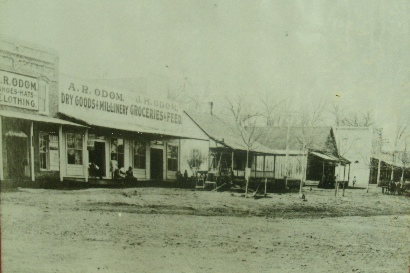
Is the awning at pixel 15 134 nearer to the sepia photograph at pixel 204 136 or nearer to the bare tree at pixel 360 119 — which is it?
the sepia photograph at pixel 204 136

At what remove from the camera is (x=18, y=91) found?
3.36 m

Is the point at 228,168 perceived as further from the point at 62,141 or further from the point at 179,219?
the point at 62,141

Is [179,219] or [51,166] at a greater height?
[51,166]

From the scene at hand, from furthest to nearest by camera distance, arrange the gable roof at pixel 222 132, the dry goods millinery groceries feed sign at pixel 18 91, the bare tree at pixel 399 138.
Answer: the bare tree at pixel 399 138
the gable roof at pixel 222 132
the dry goods millinery groceries feed sign at pixel 18 91

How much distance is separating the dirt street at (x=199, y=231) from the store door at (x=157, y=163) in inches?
6.3

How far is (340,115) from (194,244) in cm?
190

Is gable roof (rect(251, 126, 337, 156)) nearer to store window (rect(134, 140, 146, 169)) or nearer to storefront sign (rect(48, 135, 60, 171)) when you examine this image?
store window (rect(134, 140, 146, 169))

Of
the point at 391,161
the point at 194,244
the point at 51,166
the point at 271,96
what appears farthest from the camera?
the point at 391,161

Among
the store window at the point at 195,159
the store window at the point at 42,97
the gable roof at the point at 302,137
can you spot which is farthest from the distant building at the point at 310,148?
the store window at the point at 42,97

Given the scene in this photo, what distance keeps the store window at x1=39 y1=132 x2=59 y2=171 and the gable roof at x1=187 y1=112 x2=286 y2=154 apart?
1191mm

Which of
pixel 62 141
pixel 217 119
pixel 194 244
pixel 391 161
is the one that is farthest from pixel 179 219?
pixel 391 161

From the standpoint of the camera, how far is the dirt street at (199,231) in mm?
3447

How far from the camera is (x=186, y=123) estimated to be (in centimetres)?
383

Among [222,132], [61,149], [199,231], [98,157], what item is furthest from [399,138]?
[61,149]
